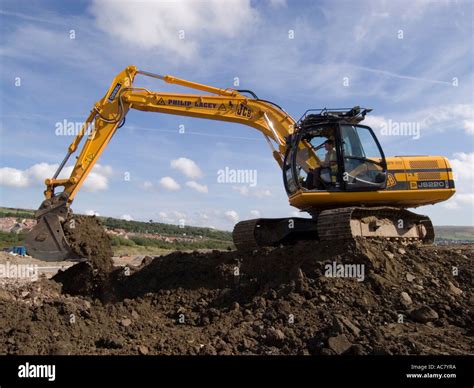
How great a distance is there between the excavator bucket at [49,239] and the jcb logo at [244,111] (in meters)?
4.40

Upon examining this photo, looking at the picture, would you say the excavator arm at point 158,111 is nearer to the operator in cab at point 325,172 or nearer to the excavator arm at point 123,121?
the excavator arm at point 123,121

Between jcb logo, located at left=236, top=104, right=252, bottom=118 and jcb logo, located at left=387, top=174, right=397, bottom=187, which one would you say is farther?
jcb logo, located at left=236, top=104, right=252, bottom=118

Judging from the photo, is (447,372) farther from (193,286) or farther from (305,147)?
(305,147)

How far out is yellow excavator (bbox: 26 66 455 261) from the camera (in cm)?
867

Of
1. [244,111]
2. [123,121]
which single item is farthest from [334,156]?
[123,121]

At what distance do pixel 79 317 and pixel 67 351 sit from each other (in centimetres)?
137

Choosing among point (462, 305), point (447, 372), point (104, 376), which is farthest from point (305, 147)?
point (104, 376)

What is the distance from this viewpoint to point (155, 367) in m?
4.90

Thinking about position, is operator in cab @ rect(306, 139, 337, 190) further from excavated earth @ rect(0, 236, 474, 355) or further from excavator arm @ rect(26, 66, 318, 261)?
excavated earth @ rect(0, 236, 474, 355)

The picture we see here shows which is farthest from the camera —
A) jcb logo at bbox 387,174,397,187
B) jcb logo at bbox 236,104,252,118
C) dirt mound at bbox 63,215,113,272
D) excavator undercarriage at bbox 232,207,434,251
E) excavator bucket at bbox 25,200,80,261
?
jcb logo at bbox 236,104,252,118

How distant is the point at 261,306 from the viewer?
271 inches

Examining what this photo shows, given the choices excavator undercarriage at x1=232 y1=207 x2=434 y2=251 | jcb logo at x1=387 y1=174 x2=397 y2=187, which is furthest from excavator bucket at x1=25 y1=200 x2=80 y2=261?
jcb logo at x1=387 y1=174 x2=397 y2=187

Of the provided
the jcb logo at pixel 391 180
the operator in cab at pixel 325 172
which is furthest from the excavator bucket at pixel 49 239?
the jcb logo at pixel 391 180

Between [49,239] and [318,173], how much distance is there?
17.0 ft
